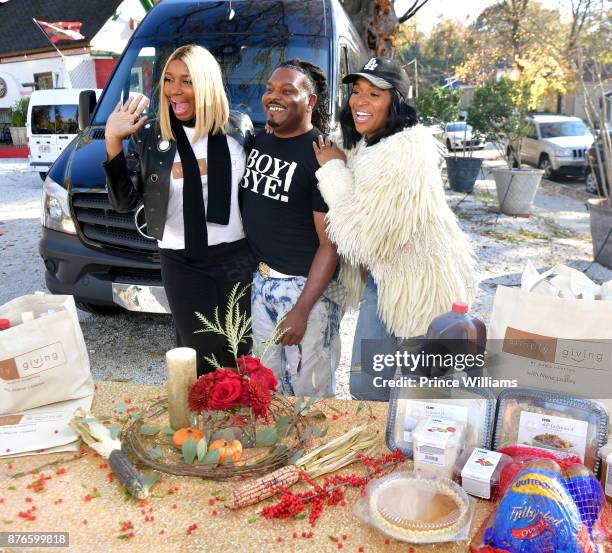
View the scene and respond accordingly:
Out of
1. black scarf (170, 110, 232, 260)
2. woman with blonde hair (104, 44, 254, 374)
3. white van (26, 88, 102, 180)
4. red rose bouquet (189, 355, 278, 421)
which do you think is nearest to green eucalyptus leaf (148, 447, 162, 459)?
red rose bouquet (189, 355, 278, 421)

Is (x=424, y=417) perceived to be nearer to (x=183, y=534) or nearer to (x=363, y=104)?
(x=183, y=534)

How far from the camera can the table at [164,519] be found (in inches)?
56.2

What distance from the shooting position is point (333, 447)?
1758 mm

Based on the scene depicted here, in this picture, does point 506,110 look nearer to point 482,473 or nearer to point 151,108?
point 151,108

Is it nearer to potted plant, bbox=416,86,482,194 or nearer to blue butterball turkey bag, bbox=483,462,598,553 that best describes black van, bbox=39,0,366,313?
blue butterball turkey bag, bbox=483,462,598,553

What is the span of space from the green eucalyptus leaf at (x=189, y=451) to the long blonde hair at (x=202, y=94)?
1.39 meters

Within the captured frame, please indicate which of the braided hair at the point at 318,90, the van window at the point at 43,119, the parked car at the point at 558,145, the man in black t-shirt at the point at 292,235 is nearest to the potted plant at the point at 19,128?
the van window at the point at 43,119

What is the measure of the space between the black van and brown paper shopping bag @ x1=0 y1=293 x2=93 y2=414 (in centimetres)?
186

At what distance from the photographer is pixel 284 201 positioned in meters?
2.45

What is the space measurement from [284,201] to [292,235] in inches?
5.6

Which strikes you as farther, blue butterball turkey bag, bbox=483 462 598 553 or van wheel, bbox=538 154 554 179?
van wheel, bbox=538 154 554 179

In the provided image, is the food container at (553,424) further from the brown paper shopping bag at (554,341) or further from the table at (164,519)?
the table at (164,519)

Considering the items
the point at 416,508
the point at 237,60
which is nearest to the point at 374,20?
the point at 237,60

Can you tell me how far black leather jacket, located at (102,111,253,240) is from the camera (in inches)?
101
